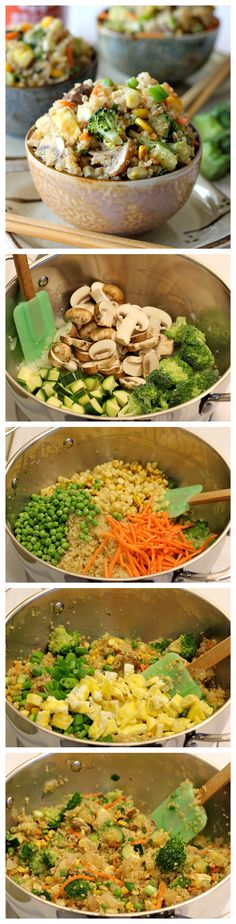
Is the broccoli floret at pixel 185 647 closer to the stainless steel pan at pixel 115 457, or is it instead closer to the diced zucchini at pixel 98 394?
the stainless steel pan at pixel 115 457

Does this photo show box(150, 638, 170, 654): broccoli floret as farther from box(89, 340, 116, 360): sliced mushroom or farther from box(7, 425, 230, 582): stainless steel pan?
box(89, 340, 116, 360): sliced mushroom

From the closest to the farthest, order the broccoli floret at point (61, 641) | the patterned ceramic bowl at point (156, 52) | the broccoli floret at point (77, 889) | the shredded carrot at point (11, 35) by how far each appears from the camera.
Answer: the broccoli floret at point (77, 889)
the broccoli floret at point (61, 641)
the shredded carrot at point (11, 35)
the patterned ceramic bowl at point (156, 52)

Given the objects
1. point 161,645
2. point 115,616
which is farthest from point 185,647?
point 115,616

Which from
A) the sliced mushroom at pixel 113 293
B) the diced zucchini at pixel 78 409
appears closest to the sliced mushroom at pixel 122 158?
the sliced mushroom at pixel 113 293

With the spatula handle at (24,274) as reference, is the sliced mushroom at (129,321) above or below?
below

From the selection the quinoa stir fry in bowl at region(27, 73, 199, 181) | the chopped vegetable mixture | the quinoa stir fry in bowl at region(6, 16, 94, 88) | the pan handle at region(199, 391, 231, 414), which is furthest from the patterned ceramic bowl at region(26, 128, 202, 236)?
the quinoa stir fry in bowl at region(6, 16, 94, 88)

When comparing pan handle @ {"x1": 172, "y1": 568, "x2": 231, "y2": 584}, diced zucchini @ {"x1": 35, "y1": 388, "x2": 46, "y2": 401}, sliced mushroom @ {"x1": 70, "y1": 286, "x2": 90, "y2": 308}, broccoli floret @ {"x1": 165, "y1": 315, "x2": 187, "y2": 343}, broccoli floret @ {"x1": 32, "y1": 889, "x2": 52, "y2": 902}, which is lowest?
broccoli floret @ {"x1": 32, "y1": 889, "x2": 52, "y2": 902}

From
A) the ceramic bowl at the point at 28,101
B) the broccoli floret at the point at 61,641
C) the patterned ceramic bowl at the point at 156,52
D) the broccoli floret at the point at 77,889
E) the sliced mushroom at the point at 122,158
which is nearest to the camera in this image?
the broccoli floret at the point at 77,889

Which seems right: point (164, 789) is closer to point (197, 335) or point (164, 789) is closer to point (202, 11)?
point (197, 335)
